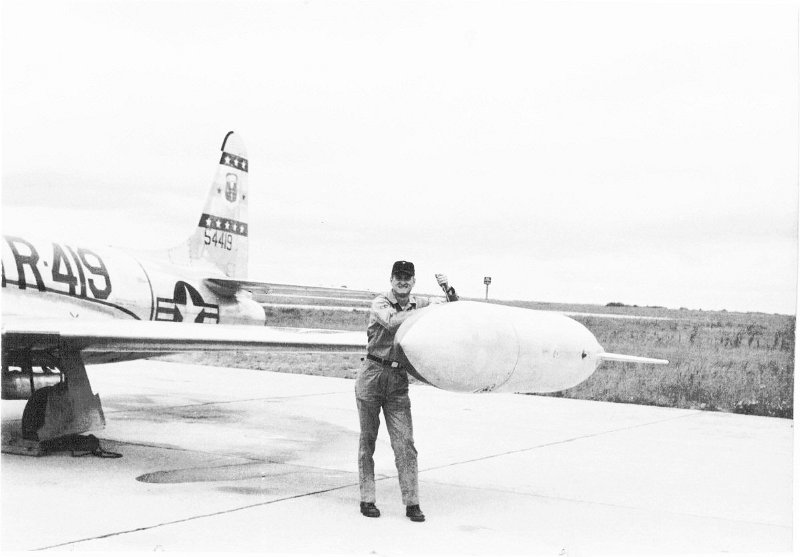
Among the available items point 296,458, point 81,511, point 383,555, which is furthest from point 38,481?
point 383,555

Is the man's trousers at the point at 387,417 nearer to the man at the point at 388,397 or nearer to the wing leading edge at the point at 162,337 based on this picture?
the man at the point at 388,397

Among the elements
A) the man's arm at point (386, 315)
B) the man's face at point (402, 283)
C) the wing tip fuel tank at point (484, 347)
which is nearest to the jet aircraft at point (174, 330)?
the wing tip fuel tank at point (484, 347)

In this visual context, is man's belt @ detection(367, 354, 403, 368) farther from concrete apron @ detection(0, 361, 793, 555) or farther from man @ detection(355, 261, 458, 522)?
concrete apron @ detection(0, 361, 793, 555)

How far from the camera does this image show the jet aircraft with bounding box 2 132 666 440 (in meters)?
5.52

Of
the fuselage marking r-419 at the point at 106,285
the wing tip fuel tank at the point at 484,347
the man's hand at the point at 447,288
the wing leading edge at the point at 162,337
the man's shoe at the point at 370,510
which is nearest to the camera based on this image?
the wing tip fuel tank at the point at 484,347

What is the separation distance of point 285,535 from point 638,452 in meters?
4.94

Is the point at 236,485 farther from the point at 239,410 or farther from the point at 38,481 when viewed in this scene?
the point at 239,410

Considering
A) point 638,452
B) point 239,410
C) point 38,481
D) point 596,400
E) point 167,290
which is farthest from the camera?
point 596,400

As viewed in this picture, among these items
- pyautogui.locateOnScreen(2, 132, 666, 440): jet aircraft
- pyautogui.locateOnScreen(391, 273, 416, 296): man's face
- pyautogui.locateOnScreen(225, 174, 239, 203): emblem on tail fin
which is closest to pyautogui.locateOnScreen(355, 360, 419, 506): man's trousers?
pyautogui.locateOnScreen(2, 132, 666, 440): jet aircraft

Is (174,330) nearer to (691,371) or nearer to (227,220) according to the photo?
(227,220)

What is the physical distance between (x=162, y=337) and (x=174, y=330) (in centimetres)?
16

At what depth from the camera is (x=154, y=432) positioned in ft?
29.7

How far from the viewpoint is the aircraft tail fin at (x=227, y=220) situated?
12.4m

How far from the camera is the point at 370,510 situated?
18.1ft
